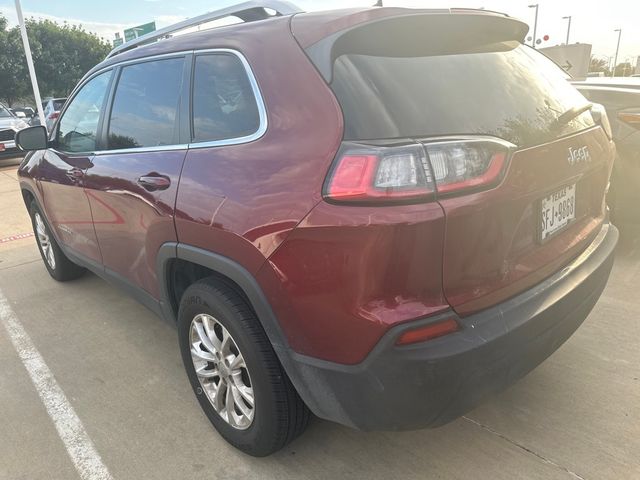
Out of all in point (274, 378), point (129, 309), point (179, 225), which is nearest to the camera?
point (274, 378)

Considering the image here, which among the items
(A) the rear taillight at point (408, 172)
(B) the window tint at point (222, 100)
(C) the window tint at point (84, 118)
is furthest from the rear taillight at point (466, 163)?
(C) the window tint at point (84, 118)

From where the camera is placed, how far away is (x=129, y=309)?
4020 millimetres

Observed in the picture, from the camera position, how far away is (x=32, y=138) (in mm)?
3777

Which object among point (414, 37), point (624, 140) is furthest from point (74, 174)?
point (624, 140)

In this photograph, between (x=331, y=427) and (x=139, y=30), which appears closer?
(x=331, y=427)

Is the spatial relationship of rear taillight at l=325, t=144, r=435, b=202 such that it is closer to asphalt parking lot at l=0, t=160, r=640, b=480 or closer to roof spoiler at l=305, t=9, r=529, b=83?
roof spoiler at l=305, t=9, r=529, b=83

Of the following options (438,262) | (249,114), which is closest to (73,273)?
(249,114)

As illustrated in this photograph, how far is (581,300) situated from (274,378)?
1.29 metres

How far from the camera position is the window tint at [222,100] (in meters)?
2.06

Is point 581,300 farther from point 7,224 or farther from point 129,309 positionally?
point 7,224

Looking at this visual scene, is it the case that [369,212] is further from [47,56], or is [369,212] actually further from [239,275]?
[47,56]

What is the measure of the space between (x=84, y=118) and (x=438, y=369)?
2.99 meters

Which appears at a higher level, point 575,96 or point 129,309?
point 575,96

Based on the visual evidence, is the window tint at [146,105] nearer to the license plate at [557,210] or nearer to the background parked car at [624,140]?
the license plate at [557,210]
